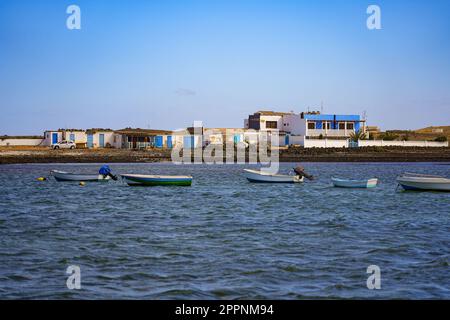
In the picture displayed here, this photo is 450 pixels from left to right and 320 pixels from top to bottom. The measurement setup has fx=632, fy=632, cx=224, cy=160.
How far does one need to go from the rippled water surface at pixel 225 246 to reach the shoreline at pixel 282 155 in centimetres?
4342

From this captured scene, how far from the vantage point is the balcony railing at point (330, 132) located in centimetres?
9963

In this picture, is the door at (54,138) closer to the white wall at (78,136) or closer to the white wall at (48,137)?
the white wall at (48,137)

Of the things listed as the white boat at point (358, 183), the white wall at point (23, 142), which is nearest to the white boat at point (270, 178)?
the white boat at point (358, 183)

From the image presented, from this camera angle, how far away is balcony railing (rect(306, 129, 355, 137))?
9963cm

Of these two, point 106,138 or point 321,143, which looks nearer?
point 321,143

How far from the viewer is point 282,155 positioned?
85000mm

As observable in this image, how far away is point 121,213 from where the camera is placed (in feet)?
98.2

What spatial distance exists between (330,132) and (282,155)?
724 inches

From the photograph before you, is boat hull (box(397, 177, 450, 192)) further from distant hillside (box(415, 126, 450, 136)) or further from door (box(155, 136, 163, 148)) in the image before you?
distant hillside (box(415, 126, 450, 136))

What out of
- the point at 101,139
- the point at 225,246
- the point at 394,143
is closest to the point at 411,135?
the point at 394,143

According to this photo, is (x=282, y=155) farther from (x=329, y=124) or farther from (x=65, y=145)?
(x=65, y=145)

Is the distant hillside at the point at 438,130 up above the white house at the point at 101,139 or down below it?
above

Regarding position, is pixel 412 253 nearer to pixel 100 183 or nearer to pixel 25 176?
pixel 100 183

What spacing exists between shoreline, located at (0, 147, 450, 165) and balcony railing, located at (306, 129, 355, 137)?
24.8 ft
